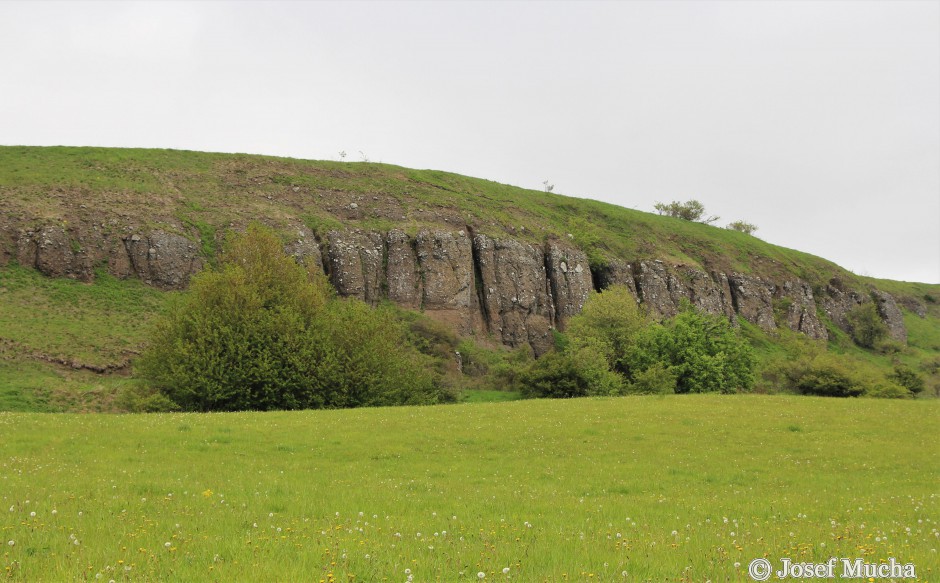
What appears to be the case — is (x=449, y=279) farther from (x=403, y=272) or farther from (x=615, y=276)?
(x=615, y=276)

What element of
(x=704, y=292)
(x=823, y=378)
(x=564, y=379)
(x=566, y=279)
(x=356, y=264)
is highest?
(x=704, y=292)

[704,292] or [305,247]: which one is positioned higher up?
[704,292]

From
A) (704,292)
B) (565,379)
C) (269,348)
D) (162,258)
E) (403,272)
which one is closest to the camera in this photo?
(269,348)

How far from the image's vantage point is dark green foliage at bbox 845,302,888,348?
125188mm

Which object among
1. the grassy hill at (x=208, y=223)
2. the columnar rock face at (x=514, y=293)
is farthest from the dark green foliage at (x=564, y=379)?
the grassy hill at (x=208, y=223)

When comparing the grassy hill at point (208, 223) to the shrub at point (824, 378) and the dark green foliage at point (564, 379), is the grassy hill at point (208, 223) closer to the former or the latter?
the shrub at point (824, 378)

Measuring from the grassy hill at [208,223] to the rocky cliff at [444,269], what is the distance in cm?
166

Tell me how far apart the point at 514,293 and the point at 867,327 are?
83.2m

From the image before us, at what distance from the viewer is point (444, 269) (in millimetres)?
89062

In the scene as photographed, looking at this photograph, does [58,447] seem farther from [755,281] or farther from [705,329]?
[755,281]

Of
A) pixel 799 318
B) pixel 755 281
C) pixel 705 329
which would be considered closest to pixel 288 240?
pixel 705 329

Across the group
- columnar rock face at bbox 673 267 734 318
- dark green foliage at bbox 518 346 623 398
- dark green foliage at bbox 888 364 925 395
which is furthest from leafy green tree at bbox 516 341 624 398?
columnar rock face at bbox 673 267 734 318
